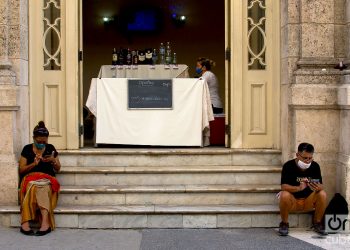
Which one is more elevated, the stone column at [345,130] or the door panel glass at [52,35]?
the door panel glass at [52,35]

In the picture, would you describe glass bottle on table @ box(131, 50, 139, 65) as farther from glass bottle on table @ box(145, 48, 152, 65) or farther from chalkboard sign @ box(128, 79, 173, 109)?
chalkboard sign @ box(128, 79, 173, 109)

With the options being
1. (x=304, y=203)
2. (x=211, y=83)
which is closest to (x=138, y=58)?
(x=211, y=83)

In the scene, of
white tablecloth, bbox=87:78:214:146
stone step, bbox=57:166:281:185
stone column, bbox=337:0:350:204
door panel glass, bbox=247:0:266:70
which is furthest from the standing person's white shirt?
stone column, bbox=337:0:350:204

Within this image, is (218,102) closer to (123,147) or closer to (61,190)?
(123,147)

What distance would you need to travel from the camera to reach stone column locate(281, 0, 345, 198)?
8.16 meters

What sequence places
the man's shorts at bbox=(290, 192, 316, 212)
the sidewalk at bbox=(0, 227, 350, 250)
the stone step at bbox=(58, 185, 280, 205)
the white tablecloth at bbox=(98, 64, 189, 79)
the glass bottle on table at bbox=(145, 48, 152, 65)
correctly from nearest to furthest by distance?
the sidewalk at bbox=(0, 227, 350, 250), the man's shorts at bbox=(290, 192, 316, 212), the stone step at bbox=(58, 185, 280, 205), the white tablecloth at bbox=(98, 64, 189, 79), the glass bottle on table at bbox=(145, 48, 152, 65)

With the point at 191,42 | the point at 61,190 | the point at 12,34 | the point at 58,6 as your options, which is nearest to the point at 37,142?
the point at 61,190

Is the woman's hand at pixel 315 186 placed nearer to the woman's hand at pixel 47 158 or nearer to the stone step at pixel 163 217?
the stone step at pixel 163 217

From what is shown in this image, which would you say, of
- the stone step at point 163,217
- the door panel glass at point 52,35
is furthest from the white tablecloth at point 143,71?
the stone step at point 163,217

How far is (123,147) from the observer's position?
30.8ft

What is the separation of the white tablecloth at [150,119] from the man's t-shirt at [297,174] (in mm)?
2120

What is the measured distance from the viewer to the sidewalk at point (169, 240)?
22.6ft

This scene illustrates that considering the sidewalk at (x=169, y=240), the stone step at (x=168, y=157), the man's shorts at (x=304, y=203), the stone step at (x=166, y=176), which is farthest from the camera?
the stone step at (x=168, y=157)

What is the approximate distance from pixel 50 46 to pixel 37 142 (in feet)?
6.31
